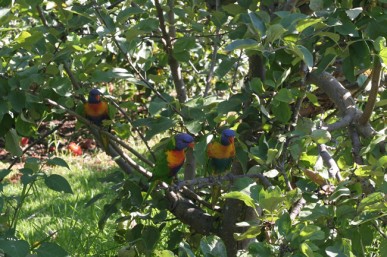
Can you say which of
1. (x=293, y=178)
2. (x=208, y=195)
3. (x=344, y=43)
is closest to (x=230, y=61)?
(x=344, y=43)

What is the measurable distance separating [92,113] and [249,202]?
2.97 ft

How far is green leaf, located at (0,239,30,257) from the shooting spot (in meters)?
1.41

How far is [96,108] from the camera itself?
2098 millimetres

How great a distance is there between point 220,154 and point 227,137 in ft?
0.39

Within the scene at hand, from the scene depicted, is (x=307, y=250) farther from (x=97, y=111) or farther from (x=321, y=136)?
(x=97, y=111)

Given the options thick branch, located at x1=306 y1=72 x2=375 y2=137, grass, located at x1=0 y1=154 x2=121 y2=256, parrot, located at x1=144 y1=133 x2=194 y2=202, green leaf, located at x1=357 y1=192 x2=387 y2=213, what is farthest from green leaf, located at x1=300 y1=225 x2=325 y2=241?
grass, located at x1=0 y1=154 x2=121 y2=256

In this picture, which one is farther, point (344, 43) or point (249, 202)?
point (344, 43)

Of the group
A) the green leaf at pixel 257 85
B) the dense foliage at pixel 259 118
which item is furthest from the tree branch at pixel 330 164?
the green leaf at pixel 257 85

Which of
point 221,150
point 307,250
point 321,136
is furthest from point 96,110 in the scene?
point 307,250

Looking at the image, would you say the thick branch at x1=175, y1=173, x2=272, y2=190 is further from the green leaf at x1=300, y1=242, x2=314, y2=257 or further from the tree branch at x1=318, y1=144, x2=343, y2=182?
the green leaf at x1=300, y1=242, x2=314, y2=257

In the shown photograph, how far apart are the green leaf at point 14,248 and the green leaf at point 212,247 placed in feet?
1.33

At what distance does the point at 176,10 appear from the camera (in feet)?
6.23

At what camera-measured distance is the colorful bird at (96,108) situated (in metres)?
2.04

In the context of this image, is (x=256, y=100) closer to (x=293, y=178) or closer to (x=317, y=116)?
(x=293, y=178)
